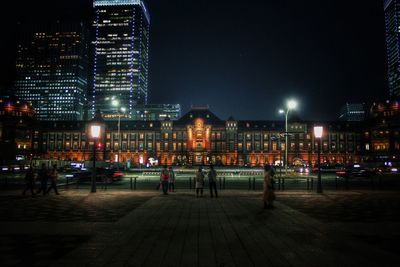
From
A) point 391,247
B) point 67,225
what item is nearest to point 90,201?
point 67,225

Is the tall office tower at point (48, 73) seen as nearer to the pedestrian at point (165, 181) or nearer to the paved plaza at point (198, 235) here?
the pedestrian at point (165, 181)

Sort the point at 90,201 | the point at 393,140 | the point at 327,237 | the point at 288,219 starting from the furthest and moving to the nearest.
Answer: the point at 393,140, the point at 90,201, the point at 288,219, the point at 327,237

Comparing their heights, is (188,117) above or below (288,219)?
above

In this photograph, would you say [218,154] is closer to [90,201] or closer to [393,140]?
[393,140]

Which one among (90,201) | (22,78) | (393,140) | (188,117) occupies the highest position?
(22,78)

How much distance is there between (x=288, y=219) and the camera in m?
12.0

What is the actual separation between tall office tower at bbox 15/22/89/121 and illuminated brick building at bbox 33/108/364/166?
83.0m

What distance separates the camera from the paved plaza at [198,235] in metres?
7.17

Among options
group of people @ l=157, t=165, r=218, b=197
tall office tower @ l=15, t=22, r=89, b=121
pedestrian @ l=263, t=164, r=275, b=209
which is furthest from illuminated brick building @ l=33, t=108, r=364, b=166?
pedestrian @ l=263, t=164, r=275, b=209

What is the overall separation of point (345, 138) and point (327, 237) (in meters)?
118

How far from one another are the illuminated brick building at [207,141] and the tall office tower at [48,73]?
83.0m

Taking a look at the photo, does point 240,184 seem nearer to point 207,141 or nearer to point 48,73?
point 207,141

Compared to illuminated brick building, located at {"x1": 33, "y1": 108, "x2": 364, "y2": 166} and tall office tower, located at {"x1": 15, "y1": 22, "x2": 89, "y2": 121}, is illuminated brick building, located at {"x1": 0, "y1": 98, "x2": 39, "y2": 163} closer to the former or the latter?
illuminated brick building, located at {"x1": 33, "y1": 108, "x2": 364, "y2": 166}

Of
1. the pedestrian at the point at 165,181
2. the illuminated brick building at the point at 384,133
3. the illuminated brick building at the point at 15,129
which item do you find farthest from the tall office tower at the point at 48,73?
the pedestrian at the point at 165,181
